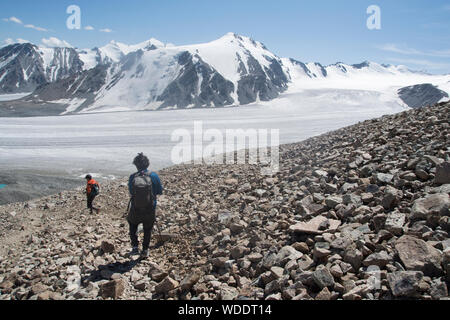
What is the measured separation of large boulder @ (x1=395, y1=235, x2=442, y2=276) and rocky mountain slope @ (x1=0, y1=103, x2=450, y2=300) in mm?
11

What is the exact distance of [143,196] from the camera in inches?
200

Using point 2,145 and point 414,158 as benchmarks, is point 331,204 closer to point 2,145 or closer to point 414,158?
point 414,158

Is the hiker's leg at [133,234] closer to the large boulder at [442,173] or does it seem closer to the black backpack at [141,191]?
the black backpack at [141,191]

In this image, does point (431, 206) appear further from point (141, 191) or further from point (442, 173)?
point (141, 191)

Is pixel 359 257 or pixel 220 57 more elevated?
pixel 220 57

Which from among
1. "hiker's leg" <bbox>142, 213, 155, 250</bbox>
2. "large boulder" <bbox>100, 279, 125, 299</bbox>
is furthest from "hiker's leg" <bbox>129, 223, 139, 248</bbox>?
"large boulder" <bbox>100, 279, 125, 299</bbox>

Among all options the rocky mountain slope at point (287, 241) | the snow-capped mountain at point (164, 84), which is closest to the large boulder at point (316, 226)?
the rocky mountain slope at point (287, 241)

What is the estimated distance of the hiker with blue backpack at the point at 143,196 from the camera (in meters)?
5.08

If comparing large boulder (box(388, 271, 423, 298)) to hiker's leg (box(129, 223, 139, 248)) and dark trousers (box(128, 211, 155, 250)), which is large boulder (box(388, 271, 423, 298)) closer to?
dark trousers (box(128, 211, 155, 250))

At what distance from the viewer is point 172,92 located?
Answer: 129 meters

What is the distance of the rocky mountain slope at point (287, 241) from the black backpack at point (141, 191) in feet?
3.49

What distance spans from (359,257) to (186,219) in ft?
13.7

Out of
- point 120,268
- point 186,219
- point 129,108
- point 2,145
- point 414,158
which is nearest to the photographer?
point 120,268

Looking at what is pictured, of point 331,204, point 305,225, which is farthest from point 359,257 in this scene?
point 331,204
